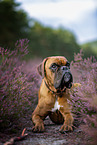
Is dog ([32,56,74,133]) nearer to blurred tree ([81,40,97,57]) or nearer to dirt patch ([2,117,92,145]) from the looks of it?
dirt patch ([2,117,92,145])

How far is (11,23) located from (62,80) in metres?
18.6

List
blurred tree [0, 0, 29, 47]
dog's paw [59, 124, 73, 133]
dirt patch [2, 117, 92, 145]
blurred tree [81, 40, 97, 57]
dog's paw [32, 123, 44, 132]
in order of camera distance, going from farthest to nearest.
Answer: blurred tree [0, 0, 29, 47]
blurred tree [81, 40, 97, 57]
dog's paw [32, 123, 44, 132]
dog's paw [59, 124, 73, 133]
dirt patch [2, 117, 92, 145]

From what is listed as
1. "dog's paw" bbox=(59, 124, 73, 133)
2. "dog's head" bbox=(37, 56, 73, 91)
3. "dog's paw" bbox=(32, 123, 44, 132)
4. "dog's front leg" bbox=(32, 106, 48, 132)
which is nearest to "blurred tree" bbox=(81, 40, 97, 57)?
"dog's head" bbox=(37, 56, 73, 91)

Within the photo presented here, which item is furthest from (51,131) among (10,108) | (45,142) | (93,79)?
(93,79)

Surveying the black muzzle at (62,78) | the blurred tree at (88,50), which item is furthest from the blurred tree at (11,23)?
the black muzzle at (62,78)

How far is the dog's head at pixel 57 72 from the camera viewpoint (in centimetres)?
339

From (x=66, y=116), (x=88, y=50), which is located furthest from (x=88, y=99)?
(x=88, y=50)

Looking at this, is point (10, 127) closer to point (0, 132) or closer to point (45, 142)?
point (0, 132)

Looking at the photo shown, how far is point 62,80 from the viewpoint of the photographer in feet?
11.1

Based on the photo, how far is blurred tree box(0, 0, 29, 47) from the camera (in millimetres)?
19141

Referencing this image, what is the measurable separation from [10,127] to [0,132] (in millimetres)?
274

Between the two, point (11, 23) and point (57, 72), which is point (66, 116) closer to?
point (57, 72)

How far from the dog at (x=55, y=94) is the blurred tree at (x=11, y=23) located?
609 inches

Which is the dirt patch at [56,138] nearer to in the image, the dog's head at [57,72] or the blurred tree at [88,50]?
the dog's head at [57,72]
